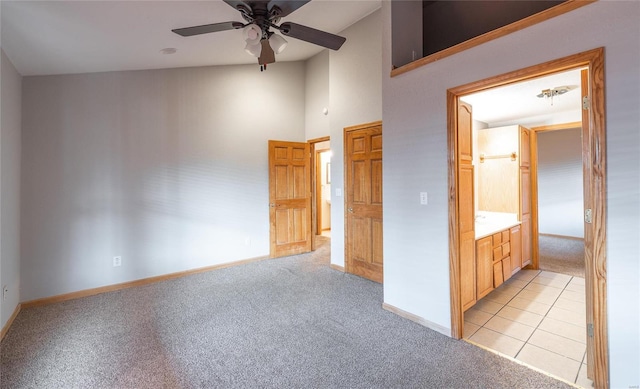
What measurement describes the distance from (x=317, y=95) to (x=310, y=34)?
2.46 meters

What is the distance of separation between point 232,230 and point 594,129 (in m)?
4.07

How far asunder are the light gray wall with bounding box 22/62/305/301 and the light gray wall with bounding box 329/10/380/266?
3.59 ft

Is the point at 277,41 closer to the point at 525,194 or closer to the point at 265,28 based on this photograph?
the point at 265,28

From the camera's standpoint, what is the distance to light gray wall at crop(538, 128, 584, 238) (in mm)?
6148

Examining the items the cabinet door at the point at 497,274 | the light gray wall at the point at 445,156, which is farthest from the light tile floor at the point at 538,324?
the light gray wall at the point at 445,156

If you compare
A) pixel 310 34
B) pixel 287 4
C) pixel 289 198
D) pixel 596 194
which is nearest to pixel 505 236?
pixel 596 194

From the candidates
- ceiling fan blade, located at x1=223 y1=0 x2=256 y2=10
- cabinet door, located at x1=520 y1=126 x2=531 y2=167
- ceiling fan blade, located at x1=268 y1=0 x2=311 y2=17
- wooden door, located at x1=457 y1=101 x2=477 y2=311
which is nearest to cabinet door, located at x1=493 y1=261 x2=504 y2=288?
wooden door, located at x1=457 y1=101 x2=477 y2=311

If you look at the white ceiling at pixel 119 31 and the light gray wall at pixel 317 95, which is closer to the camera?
the white ceiling at pixel 119 31

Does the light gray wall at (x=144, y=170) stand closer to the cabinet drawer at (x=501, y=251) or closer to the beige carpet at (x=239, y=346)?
the beige carpet at (x=239, y=346)

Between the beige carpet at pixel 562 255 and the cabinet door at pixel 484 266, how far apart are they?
1.74m

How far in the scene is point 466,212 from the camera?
2510mm

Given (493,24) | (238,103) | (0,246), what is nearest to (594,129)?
(493,24)

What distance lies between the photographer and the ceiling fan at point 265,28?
6.60 ft

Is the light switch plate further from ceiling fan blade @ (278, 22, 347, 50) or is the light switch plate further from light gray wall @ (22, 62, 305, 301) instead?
light gray wall @ (22, 62, 305, 301)
